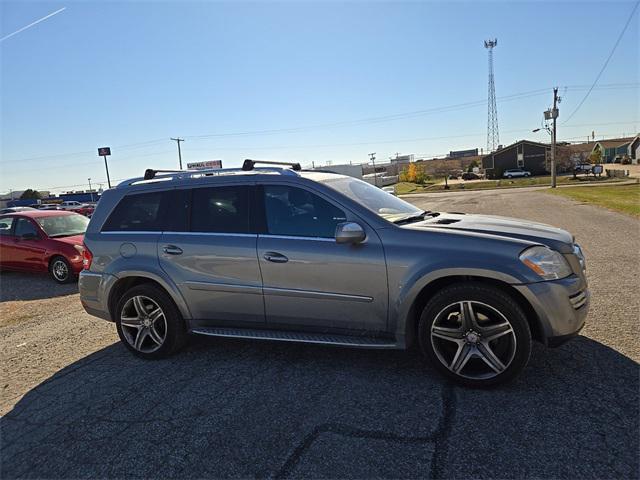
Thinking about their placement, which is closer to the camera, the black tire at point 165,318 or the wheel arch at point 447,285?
the wheel arch at point 447,285

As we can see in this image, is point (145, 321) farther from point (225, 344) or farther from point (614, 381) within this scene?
point (614, 381)

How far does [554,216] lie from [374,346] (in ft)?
45.9

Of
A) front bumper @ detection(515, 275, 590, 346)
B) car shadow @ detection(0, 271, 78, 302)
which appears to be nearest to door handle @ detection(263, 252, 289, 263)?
front bumper @ detection(515, 275, 590, 346)

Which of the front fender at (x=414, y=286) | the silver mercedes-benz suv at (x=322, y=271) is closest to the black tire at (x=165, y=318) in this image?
the silver mercedes-benz suv at (x=322, y=271)

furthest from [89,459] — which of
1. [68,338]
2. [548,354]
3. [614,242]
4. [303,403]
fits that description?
[614,242]

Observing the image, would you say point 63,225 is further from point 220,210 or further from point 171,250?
point 220,210

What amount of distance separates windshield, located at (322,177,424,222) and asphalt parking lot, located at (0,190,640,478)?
1.35 metres

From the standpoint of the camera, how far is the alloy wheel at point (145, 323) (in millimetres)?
4352

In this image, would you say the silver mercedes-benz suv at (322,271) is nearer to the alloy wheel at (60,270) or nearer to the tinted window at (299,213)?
the tinted window at (299,213)

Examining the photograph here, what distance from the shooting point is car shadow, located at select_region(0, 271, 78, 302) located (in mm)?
7879

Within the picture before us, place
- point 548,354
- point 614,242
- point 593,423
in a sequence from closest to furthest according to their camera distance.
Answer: point 593,423 < point 548,354 < point 614,242

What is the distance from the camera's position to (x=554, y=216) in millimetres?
15008

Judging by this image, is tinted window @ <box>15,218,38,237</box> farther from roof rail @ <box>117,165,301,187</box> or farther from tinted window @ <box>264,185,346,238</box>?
tinted window @ <box>264,185,346,238</box>

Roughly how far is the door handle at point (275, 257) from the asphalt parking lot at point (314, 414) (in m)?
1.00
